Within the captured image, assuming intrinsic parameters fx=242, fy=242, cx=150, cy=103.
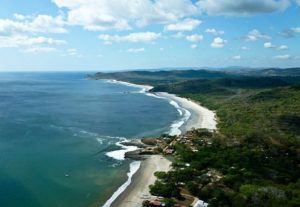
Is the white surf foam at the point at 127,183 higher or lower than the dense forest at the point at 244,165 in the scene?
lower

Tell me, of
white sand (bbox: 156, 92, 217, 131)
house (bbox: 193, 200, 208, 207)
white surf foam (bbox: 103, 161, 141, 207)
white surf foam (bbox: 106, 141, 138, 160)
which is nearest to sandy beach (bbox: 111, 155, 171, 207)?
white surf foam (bbox: 103, 161, 141, 207)

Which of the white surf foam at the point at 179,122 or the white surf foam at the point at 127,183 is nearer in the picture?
the white surf foam at the point at 127,183

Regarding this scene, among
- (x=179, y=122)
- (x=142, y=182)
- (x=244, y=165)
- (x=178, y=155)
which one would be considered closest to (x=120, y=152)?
(x=178, y=155)

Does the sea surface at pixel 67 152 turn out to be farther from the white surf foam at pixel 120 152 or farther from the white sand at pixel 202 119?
the white sand at pixel 202 119

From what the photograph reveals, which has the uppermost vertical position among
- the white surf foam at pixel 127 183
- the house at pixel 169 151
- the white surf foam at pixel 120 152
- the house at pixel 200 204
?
the house at pixel 169 151

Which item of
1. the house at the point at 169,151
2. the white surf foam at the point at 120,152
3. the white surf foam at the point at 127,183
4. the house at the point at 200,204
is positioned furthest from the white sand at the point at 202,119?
the house at the point at 200,204

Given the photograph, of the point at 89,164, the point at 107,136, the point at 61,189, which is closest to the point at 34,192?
the point at 61,189

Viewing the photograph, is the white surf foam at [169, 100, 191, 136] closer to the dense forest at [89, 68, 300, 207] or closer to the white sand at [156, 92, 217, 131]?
the white sand at [156, 92, 217, 131]

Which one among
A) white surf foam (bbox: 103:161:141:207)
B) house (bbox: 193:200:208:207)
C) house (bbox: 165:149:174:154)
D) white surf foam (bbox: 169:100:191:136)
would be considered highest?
white surf foam (bbox: 169:100:191:136)

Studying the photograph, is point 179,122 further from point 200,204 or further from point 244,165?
point 200,204
